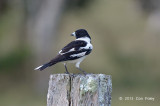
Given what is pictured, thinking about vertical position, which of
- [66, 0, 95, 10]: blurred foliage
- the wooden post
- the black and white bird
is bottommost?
the wooden post

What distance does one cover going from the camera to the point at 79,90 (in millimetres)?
4891

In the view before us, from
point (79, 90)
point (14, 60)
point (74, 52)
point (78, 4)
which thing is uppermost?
point (78, 4)

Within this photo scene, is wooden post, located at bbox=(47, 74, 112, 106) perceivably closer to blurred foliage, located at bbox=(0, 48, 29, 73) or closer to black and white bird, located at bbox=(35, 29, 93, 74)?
black and white bird, located at bbox=(35, 29, 93, 74)

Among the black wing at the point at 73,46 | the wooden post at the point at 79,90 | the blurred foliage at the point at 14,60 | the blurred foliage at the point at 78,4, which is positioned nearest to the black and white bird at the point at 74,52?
the black wing at the point at 73,46

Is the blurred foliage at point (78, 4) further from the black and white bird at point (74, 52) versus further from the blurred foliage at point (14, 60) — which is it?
the black and white bird at point (74, 52)

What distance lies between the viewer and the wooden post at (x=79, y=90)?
16.0ft

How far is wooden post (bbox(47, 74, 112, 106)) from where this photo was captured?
16.0ft

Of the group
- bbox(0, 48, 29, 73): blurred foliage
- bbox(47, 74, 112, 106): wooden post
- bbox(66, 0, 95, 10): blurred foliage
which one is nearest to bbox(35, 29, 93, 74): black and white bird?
bbox(47, 74, 112, 106): wooden post

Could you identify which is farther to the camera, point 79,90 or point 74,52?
point 74,52

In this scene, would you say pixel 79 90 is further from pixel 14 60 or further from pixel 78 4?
pixel 78 4

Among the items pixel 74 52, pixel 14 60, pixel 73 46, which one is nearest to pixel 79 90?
pixel 74 52

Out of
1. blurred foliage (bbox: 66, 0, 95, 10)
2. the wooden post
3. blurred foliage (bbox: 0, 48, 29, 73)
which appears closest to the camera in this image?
the wooden post

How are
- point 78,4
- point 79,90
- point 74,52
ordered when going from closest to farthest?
1. point 79,90
2. point 74,52
3. point 78,4

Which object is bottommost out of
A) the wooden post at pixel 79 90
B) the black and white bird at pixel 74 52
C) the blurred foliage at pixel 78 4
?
the wooden post at pixel 79 90
